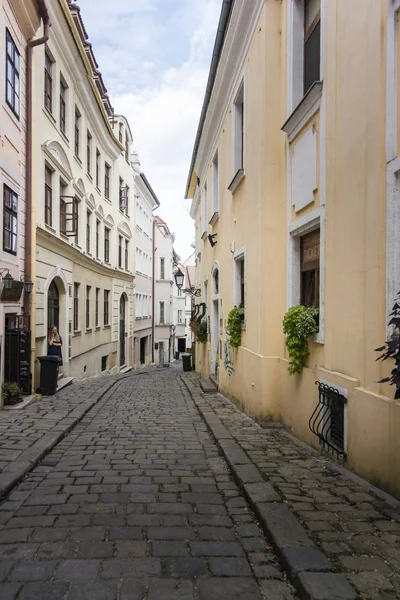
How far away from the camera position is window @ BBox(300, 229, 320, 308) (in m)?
6.53

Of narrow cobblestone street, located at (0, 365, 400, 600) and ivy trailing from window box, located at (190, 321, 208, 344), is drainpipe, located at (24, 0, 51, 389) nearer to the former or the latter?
narrow cobblestone street, located at (0, 365, 400, 600)

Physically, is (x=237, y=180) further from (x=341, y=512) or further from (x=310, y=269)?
(x=341, y=512)

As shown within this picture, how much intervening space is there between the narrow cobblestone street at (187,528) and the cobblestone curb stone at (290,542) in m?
0.01

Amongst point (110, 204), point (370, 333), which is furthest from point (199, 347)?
point (370, 333)

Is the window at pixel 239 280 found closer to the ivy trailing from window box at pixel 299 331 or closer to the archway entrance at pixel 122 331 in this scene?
the ivy trailing from window box at pixel 299 331

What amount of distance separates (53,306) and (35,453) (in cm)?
935

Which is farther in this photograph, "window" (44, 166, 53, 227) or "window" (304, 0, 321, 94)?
"window" (44, 166, 53, 227)

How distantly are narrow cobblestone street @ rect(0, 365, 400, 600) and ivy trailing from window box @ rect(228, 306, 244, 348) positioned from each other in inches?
136

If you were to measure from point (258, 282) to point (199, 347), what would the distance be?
1193cm

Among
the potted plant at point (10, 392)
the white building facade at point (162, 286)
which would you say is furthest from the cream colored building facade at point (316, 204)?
the white building facade at point (162, 286)

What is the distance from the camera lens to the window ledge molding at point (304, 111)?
6.09 m

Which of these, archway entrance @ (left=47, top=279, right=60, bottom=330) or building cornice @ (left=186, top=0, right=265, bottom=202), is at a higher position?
building cornice @ (left=186, top=0, right=265, bottom=202)

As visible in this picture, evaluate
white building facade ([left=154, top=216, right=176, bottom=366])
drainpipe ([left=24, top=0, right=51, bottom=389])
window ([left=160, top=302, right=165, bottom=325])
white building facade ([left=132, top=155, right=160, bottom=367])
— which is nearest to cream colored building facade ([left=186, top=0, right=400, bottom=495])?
drainpipe ([left=24, top=0, right=51, bottom=389])

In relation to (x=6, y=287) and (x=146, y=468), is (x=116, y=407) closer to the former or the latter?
(x=6, y=287)
